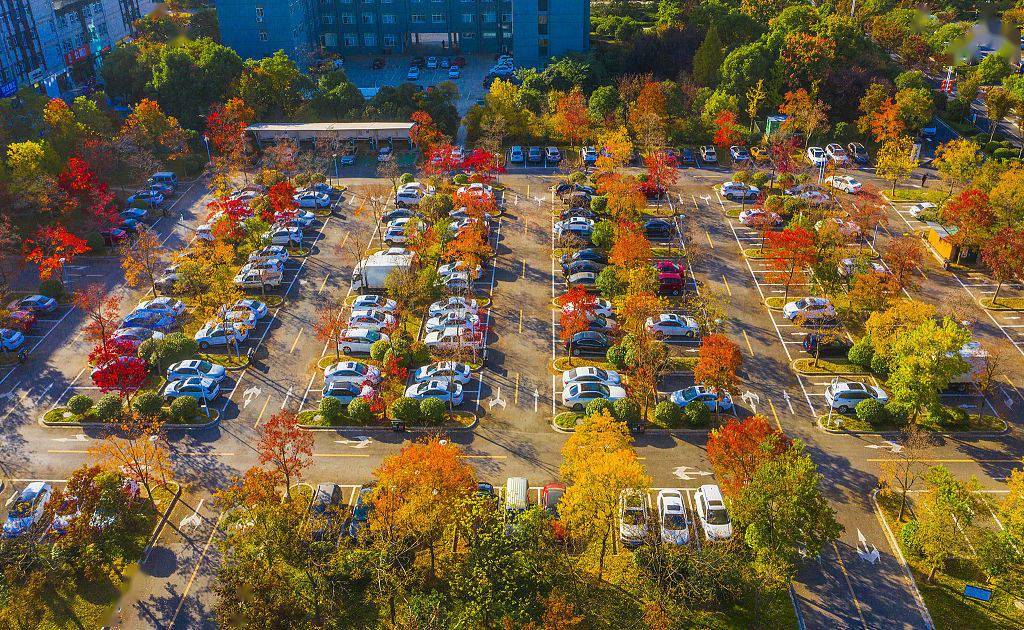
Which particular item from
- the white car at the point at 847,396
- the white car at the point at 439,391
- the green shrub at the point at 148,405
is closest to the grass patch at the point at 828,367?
the white car at the point at 847,396

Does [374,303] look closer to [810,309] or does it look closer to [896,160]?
[810,309]

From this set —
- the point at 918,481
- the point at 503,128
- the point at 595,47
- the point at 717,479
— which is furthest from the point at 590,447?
the point at 595,47

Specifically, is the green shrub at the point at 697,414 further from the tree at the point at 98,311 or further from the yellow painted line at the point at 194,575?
the tree at the point at 98,311

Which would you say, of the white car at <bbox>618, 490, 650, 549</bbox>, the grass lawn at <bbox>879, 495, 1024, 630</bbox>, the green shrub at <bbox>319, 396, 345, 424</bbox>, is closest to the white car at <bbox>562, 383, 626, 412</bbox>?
the white car at <bbox>618, 490, 650, 549</bbox>

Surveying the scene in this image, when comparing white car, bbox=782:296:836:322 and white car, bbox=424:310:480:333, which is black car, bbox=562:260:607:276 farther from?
white car, bbox=782:296:836:322

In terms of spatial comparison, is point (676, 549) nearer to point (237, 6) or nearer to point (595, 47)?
point (595, 47)
